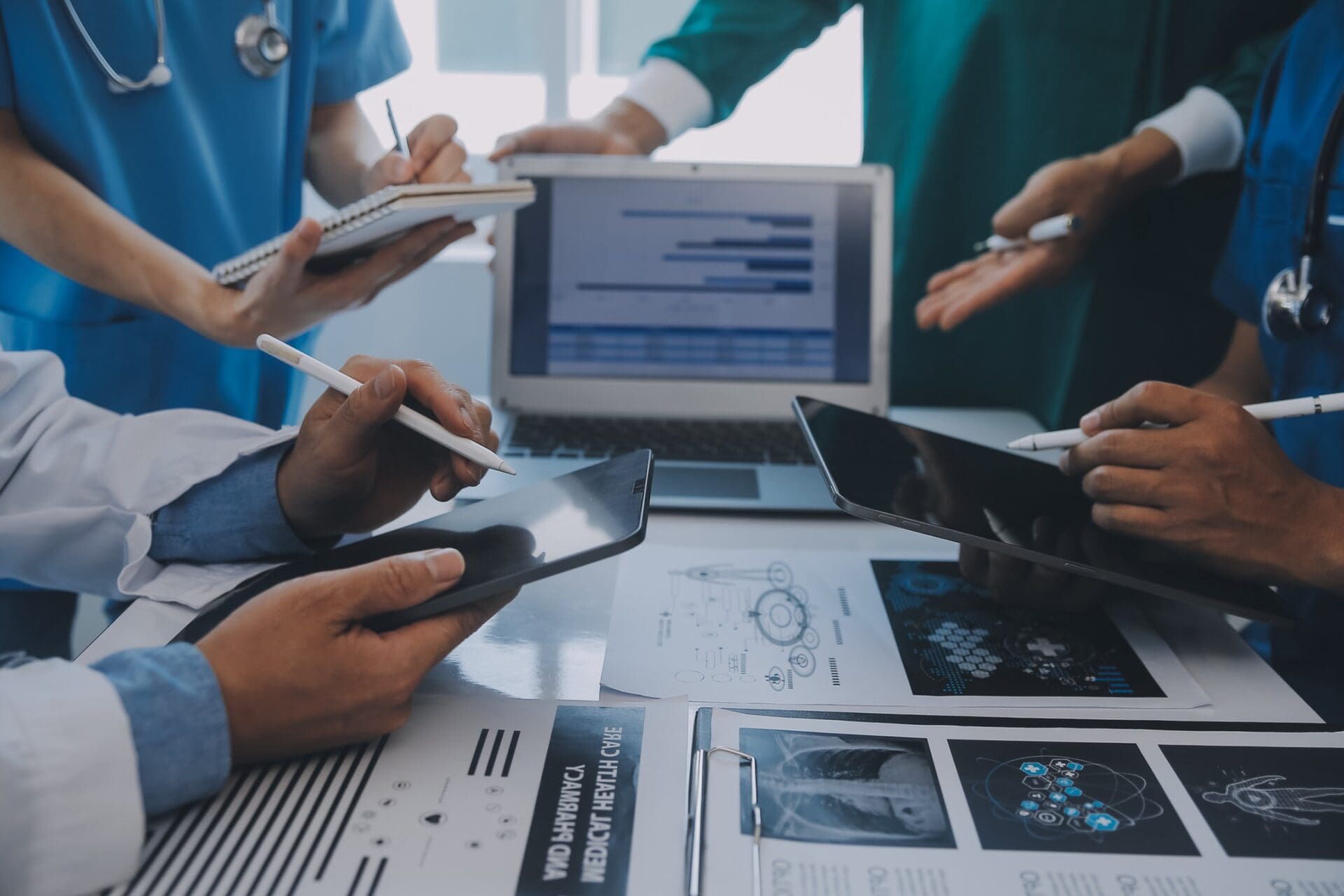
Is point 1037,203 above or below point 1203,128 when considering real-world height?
below

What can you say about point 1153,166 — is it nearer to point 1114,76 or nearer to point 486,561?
point 1114,76

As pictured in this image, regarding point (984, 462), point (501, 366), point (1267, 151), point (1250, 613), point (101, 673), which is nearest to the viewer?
point (101, 673)

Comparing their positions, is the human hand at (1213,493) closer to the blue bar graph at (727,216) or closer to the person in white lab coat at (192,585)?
the person in white lab coat at (192,585)

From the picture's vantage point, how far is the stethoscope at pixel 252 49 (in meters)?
0.97

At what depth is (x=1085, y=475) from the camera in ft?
2.34

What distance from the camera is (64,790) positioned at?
1.49 ft

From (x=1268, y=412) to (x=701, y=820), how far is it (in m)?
0.50

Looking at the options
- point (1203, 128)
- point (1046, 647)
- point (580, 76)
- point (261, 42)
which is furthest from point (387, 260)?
point (580, 76)

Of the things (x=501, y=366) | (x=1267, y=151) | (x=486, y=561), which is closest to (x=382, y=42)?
(x=501, y=366)

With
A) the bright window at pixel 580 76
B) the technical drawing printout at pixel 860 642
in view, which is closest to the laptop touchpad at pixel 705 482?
the technical drawing printout at pixel 860 642

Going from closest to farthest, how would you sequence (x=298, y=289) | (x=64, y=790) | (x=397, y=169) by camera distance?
(x=64, y=790) < (x=298, y=289) < (x=397, y=169)

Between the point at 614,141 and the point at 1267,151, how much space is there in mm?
806

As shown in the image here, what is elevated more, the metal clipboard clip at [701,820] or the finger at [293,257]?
the finger at [293,257]

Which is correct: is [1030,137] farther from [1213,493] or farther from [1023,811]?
[1023,811]
